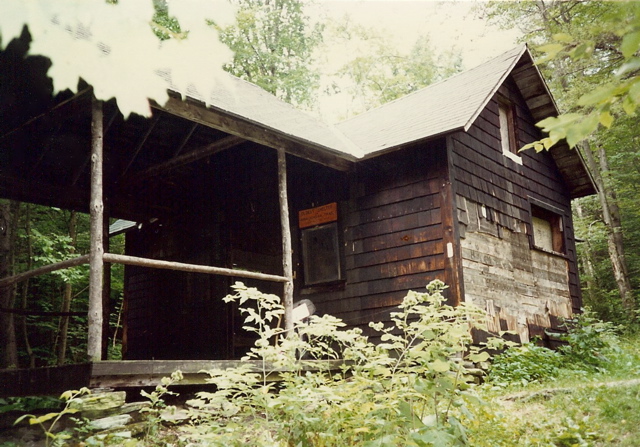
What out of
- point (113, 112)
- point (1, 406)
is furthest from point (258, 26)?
point (1, 406)

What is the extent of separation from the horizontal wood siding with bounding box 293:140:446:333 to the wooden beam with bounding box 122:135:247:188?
97.2 inches

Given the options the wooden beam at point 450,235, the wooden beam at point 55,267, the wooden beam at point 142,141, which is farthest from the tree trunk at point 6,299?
the wooden beam at point 450,235

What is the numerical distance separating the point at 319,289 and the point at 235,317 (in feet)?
5.05

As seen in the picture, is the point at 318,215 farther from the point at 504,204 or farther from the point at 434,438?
the point at 434,438

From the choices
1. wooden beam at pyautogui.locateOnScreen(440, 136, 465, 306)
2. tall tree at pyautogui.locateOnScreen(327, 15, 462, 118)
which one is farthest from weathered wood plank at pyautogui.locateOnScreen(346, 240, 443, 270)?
tall tree at pyautogui.locateOnScreen(327, 15, 462, 118)

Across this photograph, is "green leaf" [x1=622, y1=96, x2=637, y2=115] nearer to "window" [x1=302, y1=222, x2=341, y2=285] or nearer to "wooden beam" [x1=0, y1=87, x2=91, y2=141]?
"wooden beam" [x1=0, y1=87, x2=91, y2=141]

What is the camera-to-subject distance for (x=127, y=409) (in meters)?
5.18

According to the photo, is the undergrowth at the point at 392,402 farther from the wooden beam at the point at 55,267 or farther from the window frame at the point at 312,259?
the window frame at the point at 312,259

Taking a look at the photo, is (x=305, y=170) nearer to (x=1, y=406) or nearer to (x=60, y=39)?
(x=1, y=406)

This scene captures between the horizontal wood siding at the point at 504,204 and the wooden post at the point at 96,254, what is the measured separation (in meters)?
5.26

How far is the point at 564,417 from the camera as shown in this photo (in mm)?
5344

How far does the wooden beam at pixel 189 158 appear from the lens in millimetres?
7414

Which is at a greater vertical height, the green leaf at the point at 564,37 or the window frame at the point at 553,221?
the window frame at the point at 553,221

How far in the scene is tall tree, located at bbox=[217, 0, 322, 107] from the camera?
78.0ft
